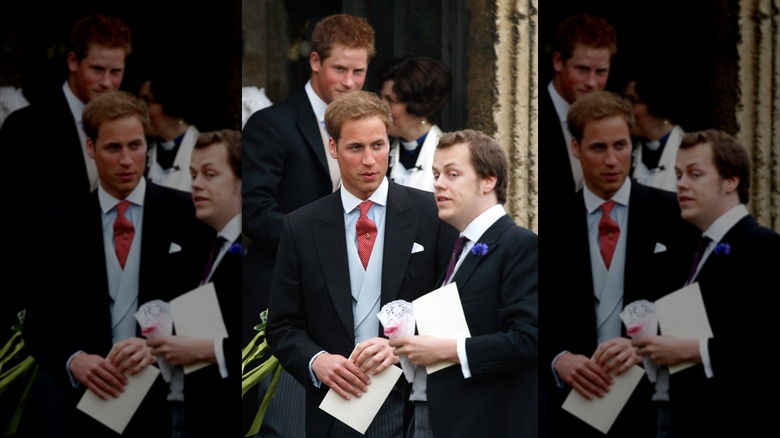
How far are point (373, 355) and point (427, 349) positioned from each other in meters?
0.29

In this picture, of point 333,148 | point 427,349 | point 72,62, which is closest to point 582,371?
point 427,349

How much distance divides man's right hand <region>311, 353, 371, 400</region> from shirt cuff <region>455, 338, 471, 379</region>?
0.53m

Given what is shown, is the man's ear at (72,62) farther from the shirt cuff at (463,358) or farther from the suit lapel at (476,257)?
the shirt cuff at (463,358)

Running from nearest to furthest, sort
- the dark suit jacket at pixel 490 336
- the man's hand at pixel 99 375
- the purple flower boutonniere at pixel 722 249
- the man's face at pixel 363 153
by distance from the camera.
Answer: the dark suit jacket at pixel 490 336
the man's face at pixel 363 153
the purple flower boutonniere at pixel 722 249
the man's hand at pixel 99 375

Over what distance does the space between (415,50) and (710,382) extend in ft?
7.89

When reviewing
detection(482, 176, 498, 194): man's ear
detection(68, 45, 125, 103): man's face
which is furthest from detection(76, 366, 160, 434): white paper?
detection(482, 176, 498, 194): man's ear

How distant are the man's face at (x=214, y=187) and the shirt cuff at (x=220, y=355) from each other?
0.62 metres

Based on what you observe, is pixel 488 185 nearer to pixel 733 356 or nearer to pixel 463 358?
pixel 463 358

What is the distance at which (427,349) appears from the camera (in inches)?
293

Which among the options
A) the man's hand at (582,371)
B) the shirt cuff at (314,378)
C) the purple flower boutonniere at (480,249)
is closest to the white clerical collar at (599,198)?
the purple flower boutonniere at (480,249)

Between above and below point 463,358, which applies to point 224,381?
below

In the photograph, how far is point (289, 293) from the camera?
7512 millimetres

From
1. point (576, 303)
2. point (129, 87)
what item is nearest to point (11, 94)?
point (129, 87)

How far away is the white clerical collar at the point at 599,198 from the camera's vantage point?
25.2 feet
